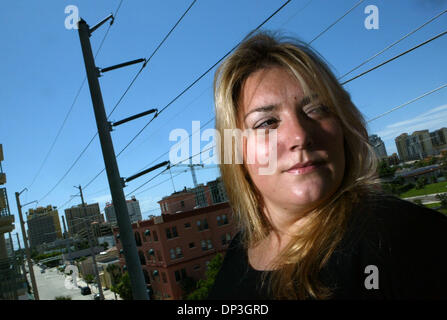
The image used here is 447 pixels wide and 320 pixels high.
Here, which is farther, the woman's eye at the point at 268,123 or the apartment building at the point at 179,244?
the apartment building at the point at 179,244

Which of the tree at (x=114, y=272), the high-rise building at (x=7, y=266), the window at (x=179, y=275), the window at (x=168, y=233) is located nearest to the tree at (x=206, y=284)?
the window at (x=179, y=275)

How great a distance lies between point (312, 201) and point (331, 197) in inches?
2.2

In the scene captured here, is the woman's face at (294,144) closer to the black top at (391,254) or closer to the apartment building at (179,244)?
the black top at (391,254)

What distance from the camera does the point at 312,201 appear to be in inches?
26.0

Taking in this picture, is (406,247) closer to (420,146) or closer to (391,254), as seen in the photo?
(391,254)

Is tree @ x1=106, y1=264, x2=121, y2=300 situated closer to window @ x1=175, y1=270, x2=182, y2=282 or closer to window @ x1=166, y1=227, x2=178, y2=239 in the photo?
window @ x1=175, y1=270, x2=182, y2=282

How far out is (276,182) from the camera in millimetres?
701

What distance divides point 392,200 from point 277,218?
31 cm

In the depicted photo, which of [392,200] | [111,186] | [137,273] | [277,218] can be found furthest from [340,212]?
[137,273]

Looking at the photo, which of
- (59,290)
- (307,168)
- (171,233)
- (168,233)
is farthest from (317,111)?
(59,290)

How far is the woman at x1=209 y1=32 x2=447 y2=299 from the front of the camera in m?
0.50

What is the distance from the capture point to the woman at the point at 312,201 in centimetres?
50

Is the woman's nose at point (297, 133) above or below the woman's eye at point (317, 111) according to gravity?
below
